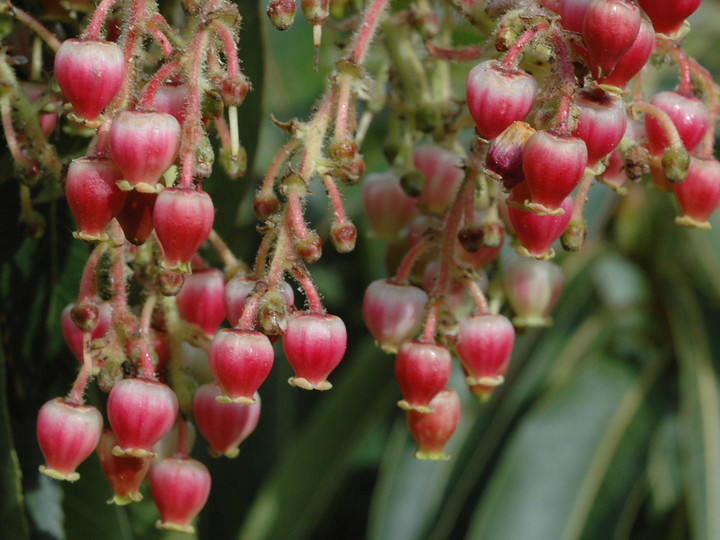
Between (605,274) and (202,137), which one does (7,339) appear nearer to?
(202,137)

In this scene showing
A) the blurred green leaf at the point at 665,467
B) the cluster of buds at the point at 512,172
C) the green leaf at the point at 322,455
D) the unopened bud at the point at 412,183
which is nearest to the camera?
the cluster of buds at the point at 512,172

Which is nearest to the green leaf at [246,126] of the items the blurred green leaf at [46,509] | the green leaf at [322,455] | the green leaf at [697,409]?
the blurred green leaf at [46,509]

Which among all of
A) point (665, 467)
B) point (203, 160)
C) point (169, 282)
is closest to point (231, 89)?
point (203, 160)

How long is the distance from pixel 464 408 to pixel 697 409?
1.46 feet

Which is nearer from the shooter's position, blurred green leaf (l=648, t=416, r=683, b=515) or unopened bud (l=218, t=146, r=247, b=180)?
unopened bud (l=218, t=146, r=247, b=180)

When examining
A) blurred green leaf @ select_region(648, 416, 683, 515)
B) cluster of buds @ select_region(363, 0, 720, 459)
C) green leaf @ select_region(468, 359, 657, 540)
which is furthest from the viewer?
blurred green leaf @ select_region(648, 416, 683, 515)

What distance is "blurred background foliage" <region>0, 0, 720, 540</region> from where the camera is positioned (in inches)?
42.3

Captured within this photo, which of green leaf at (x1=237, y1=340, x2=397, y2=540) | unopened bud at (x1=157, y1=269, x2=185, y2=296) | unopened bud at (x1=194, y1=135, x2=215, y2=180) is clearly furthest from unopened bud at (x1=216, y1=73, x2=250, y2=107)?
green leaf at (x1=237, y1=340, x2=397, y2=540)

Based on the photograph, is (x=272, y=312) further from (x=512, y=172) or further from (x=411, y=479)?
(x=411, y=479)

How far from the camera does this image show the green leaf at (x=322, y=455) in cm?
150

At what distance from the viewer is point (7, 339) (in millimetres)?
1053

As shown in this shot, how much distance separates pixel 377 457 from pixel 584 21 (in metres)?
1.50

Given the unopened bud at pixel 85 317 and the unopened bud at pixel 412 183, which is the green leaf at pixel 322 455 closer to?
the unopened bud at pixel 412 183

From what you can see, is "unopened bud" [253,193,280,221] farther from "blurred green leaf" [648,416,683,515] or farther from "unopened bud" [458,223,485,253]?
"blurred green leaf" [648,416,683,515]
